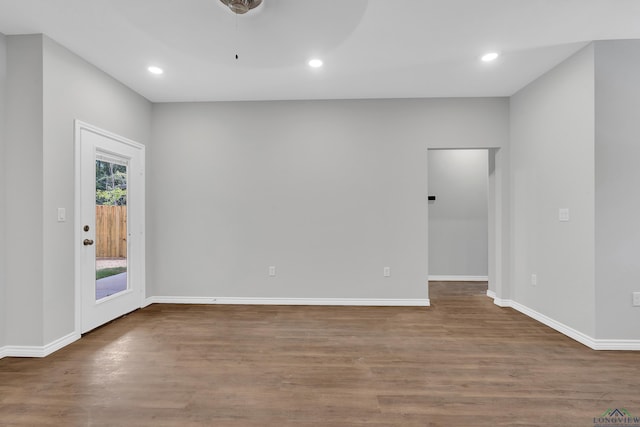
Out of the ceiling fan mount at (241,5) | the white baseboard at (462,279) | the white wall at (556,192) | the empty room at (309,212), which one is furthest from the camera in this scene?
the white baseboard at (462,279)

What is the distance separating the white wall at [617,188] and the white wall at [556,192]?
7 cm

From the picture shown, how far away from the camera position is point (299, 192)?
411cm

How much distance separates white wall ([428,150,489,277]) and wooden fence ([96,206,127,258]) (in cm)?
472

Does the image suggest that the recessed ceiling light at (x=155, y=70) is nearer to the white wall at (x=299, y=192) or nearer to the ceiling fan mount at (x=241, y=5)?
the white wall at (x=299, y=192)

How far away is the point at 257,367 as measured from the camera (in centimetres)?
240

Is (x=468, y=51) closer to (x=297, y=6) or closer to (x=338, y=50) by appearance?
(x=338, y=50)

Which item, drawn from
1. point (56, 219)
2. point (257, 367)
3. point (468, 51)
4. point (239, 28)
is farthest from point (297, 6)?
point (56, 219)

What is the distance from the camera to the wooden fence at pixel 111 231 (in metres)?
3.22

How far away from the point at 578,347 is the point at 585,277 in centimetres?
63

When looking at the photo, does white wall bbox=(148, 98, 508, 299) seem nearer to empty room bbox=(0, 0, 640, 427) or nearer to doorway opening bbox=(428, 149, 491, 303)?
empty room bbox=(0, 0, 640, 427)

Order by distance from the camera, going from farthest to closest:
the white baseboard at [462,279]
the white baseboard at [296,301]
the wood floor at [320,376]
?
the white baseboard at [462,279], the white baseboard at [296,301], the wood floor at [320,376]

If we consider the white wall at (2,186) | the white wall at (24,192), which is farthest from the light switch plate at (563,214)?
the white wall at (2,186)

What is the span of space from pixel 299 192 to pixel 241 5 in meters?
2.53

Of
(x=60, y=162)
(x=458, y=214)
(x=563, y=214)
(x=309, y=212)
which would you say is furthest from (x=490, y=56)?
(x=60, y=162)
